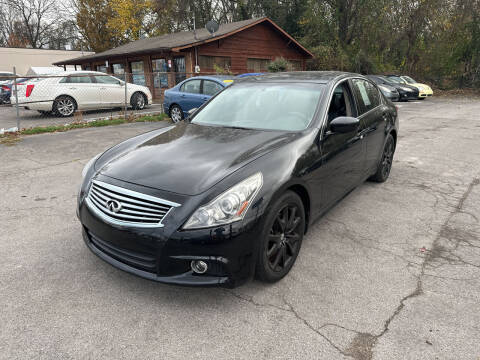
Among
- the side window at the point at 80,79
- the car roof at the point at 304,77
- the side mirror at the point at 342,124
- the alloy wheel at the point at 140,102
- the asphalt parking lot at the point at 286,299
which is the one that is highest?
the side window at the point at 80,79

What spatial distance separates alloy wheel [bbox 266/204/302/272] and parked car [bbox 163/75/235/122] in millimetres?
7204

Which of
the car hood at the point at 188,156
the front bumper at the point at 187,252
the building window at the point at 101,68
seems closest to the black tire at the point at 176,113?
the car hood at the point at 188,156

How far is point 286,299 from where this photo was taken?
8.41 feet

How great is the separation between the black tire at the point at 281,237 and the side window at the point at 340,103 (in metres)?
1.07

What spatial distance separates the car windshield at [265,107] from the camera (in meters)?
3.34

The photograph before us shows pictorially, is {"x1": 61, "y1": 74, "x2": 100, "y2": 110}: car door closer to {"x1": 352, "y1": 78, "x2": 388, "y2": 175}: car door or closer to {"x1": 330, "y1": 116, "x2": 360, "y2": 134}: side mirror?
{"x1": 352, "y1": 78, "x2": 388, "y2": 175}: car door

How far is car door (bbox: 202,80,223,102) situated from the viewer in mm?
9727

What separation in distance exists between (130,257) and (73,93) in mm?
11539

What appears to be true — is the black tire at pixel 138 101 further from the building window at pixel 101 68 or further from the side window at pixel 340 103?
the building window at pixel 101 68

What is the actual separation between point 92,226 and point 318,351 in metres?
1.78

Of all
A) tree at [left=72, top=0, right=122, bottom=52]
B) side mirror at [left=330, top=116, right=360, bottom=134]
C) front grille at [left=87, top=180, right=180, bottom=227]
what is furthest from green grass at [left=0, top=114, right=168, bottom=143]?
tree at [left=72, top=0, right=122, bottom=52]

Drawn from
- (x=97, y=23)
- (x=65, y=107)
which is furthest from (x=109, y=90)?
(x=97, y=23)

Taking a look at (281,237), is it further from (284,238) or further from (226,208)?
(226,208)

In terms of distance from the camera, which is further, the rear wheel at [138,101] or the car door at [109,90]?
the rear wheel at [138,101]
